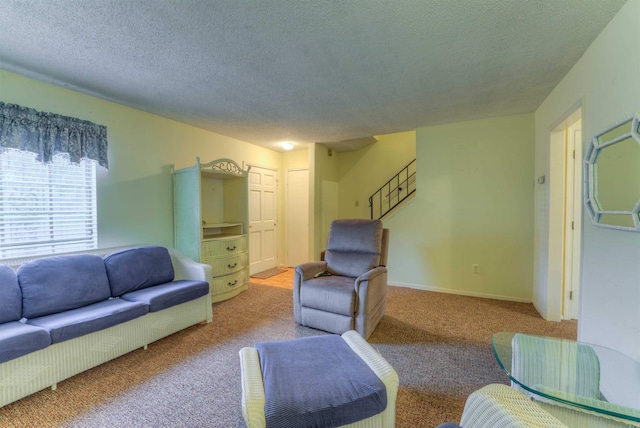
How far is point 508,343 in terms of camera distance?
1467mm

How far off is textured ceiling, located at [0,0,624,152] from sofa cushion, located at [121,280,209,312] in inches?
78.3

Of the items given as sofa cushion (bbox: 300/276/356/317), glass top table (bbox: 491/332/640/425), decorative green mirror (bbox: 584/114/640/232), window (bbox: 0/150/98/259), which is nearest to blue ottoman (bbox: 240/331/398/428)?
glass top table (bbox: 491/332/640/425)

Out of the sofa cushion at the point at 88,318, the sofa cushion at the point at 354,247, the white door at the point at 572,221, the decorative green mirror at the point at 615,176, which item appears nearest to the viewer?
the decorative green mirror at the point at 615,176

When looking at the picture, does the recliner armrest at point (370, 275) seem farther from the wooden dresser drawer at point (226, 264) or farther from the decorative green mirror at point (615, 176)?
the wooden dresser drawer at point (226, 264)

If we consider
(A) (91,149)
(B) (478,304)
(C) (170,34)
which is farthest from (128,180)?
(B) (478,304)

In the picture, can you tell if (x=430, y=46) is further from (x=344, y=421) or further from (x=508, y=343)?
(x=344, y=421)

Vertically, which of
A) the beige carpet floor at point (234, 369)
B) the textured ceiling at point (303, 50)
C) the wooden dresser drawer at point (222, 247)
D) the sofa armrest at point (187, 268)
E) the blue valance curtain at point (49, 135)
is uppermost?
the textured ceiling at point (303, 50)

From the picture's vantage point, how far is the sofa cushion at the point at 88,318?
6.02 feet

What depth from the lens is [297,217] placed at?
18.1ft

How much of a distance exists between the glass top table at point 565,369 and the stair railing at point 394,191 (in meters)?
3.83

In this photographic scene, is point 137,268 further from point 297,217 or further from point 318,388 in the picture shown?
point 297,217

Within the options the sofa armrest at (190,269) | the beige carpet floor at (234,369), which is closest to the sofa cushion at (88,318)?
the beige carpet floor at (234,369)

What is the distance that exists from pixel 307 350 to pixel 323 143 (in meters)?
4.07

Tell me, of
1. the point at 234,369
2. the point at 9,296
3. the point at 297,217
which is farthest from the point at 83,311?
the point at 297,217
